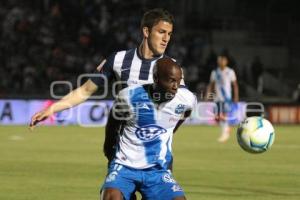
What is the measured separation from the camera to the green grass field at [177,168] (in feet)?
37.4

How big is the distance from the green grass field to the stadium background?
4 centimetres

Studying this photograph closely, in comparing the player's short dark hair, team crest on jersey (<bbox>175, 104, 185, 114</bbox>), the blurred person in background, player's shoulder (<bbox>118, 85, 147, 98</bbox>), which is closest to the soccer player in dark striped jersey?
the player's short dark hair

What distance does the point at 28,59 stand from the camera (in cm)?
3031

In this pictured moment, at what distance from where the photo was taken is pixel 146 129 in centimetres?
Result: 679

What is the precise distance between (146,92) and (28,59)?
23923 millimetres

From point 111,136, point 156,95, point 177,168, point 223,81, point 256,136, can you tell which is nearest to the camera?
point 156,95

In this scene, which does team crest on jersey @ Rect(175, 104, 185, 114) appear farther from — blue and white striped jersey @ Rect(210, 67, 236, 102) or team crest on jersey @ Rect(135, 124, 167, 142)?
blue and white striped jersey @ Rect(210, 67, 236, 102)

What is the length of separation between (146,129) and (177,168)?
8.06 m

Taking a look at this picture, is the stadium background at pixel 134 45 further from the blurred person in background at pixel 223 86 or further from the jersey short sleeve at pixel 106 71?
the jersey short sleeve at pixel 106 71

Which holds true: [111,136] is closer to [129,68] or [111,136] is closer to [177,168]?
[129,68]

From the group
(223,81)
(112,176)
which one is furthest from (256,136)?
(223,81)

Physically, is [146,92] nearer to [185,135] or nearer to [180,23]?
[185,135]

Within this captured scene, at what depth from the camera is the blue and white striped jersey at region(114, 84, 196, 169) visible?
6.73 metres

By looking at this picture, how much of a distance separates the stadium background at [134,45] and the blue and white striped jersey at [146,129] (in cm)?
892
